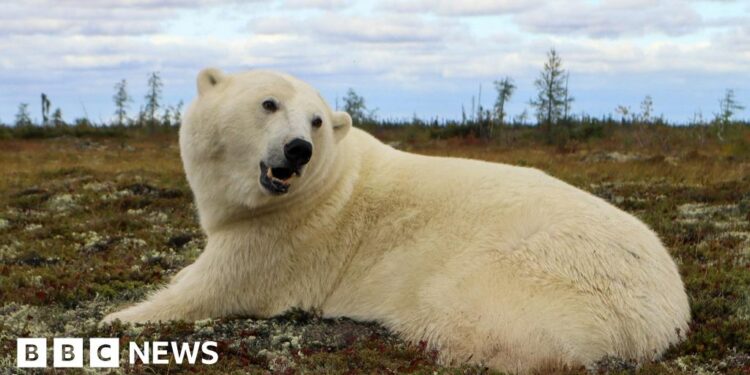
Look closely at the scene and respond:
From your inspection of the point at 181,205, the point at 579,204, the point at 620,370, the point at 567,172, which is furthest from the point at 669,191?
the point at 620,370

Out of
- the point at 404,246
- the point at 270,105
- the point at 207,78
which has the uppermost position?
the point at 207,78

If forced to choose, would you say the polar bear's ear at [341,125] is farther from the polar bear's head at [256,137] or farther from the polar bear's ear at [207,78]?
the polar bear's ear at [207,78]

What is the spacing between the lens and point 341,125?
20.7 ft

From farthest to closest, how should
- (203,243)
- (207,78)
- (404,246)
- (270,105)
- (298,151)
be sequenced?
(203,243)
(207,78)
(404,246)
(270,105)
(298,151)

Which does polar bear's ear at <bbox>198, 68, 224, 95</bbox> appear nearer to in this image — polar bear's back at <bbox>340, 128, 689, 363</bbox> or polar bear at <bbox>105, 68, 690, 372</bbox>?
polar bear at <bbox>105, 68, 690, 372</bbox>

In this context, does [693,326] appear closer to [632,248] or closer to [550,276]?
[632,248]

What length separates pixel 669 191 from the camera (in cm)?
1314

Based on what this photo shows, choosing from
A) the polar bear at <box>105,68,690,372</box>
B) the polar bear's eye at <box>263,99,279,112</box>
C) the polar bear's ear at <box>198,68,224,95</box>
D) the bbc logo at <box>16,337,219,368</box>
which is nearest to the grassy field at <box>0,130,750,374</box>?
the bbc logo at <box>16,337,219,368</box>

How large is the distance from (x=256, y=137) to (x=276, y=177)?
11.3 inches

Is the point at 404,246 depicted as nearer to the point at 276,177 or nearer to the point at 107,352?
the point at 276,177

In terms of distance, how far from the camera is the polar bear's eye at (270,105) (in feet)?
19.0

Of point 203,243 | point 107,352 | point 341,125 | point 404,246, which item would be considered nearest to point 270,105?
point 341,125

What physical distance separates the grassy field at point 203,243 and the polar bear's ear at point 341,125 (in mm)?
1283

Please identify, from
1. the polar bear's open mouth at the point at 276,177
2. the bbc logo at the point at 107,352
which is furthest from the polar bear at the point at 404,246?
the bbc logo at the point at 107,352
